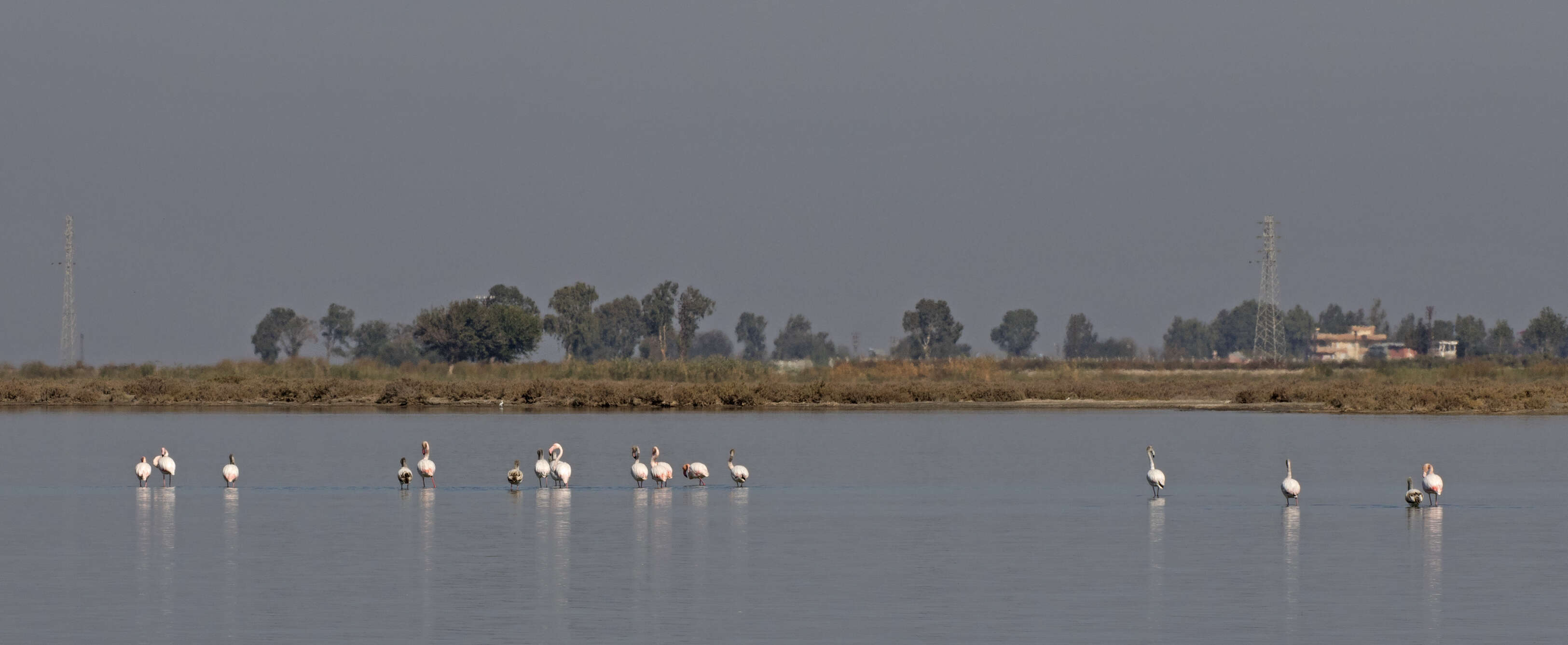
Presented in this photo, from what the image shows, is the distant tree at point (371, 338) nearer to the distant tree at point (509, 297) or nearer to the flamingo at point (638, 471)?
the distant tree at point (509, 297)

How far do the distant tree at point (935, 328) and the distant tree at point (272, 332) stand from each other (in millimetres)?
60000

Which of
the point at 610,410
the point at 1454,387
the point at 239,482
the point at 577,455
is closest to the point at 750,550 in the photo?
the point at 239,482

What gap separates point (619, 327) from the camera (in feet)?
561

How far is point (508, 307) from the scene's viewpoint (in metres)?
120

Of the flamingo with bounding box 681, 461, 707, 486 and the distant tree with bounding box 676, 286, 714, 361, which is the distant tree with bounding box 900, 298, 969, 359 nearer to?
the distant tree with bounding box 676, 286, 714, 361

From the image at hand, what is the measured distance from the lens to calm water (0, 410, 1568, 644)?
54.4ft

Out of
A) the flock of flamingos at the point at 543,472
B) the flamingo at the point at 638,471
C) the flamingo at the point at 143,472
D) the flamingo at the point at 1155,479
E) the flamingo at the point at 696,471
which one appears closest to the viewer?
the flamingo at the point at 1155,479

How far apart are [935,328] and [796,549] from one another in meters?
150

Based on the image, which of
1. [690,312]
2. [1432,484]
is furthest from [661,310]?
[1432,484]

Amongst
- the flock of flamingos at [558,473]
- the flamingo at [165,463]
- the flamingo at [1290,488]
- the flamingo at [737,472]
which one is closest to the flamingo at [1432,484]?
the flock of flamingos at [558,473]

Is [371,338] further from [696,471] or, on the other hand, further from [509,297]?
[696,471]

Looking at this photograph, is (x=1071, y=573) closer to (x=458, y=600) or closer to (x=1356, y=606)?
(x=1356, y=606)

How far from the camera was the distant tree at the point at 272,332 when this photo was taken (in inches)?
6934

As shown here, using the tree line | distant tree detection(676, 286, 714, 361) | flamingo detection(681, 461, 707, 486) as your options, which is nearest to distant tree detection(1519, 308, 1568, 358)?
the tree line
